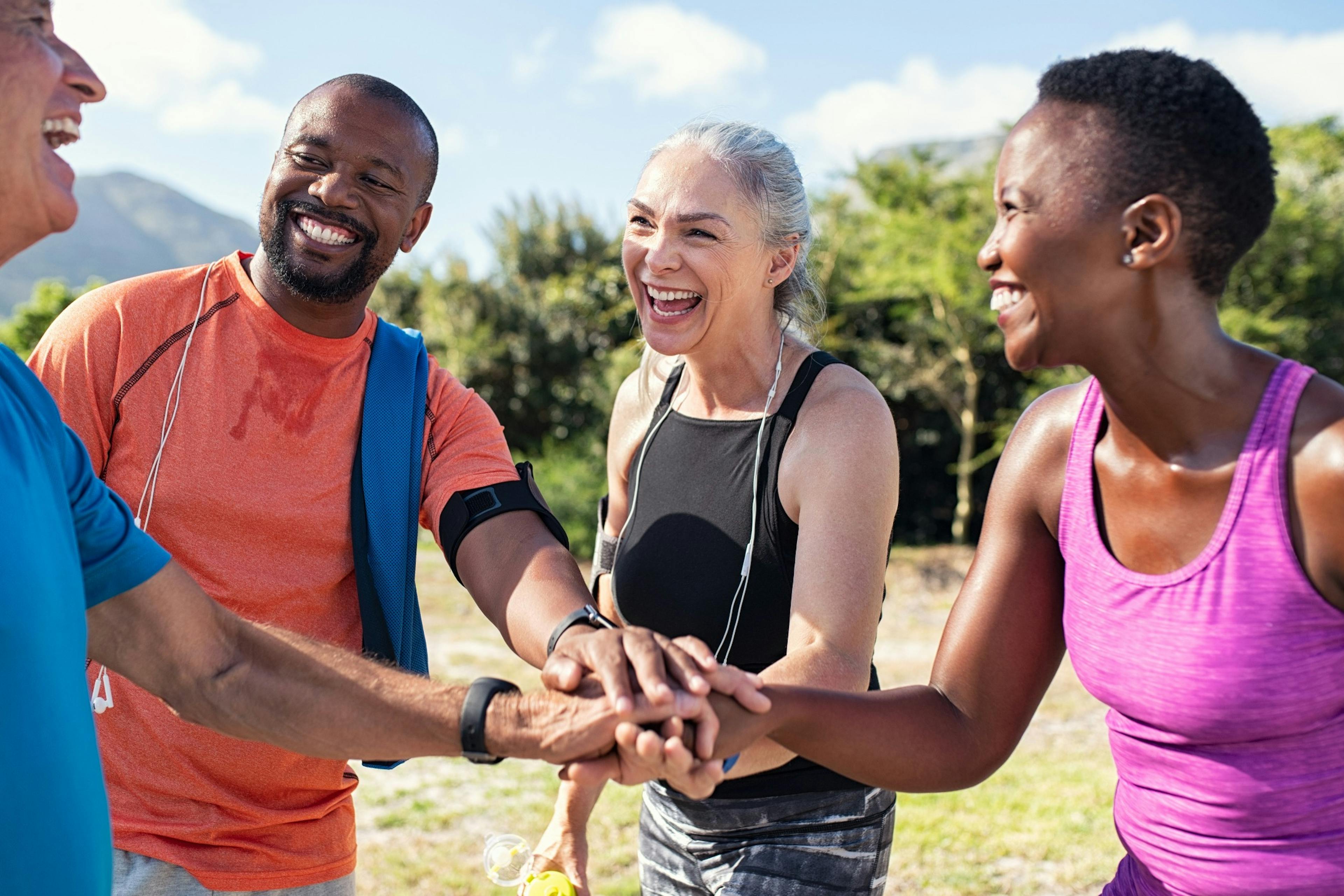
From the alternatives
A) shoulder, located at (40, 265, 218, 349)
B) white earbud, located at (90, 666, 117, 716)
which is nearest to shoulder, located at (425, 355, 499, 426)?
shoulder, located at (40, 265, 218, 349)

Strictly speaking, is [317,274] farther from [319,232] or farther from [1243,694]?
[1243,694]

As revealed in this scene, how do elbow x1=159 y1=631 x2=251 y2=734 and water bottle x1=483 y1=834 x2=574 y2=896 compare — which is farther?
water bottle x1=483 y1=834 x2=574 y2=896

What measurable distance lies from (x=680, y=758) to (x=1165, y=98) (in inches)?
58.5

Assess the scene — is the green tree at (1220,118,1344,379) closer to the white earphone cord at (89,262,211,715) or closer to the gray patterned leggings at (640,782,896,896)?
the gray patterned leggings at (640,782,896,896)

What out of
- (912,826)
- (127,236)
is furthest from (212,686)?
(127,236)

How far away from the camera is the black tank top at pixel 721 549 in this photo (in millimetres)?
2596

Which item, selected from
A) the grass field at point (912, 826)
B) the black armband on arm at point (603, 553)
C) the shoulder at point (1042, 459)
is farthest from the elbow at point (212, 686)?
the grass field at point (912, 826)

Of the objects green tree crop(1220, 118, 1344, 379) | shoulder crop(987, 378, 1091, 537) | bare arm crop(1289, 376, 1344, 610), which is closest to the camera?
bare arm crop(1289, 376, 1344, 610)

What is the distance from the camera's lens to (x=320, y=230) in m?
2.84

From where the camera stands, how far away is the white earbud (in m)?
2.45

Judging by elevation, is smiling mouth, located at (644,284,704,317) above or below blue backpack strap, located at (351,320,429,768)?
above

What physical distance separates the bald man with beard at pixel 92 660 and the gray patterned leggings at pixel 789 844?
49 centimetres

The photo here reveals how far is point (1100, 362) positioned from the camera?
1881 millimetres

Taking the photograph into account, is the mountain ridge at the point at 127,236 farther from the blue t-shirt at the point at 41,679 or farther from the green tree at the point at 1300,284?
the blue t-shirt at the point at 41,679
